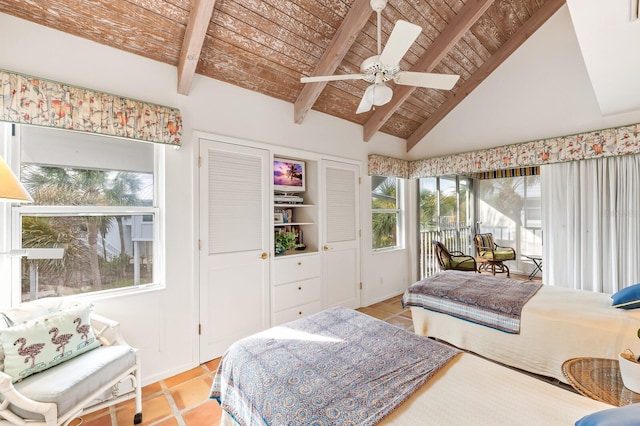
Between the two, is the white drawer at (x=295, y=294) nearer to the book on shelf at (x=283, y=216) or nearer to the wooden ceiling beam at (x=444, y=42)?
the book on shelf at (x=283, y=216)

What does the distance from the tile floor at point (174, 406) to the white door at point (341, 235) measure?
1789mm

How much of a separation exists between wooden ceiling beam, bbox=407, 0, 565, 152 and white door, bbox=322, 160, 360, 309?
1531 millimetres

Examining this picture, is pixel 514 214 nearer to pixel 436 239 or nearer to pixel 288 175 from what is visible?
pixel 436 239

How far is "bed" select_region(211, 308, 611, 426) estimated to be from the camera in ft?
3.67

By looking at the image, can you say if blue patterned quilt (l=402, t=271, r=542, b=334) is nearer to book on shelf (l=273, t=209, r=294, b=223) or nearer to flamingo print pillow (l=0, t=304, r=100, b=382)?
book on shelf (l=273, t=209, r=294, b=223)

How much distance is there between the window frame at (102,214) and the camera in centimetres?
192

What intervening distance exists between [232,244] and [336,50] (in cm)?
219

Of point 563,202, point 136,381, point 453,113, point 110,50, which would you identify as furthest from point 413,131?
point 136,381

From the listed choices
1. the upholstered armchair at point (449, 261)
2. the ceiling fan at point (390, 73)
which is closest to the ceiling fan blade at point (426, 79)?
the ceiling fan at point (390, 73)

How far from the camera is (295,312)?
135 inches

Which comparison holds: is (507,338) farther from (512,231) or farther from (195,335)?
(512,231)

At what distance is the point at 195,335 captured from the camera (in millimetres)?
2633

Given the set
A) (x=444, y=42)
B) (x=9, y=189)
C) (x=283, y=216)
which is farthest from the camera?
(x=283, y=216)

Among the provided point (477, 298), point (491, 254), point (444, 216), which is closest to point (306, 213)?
point (477, 298)
